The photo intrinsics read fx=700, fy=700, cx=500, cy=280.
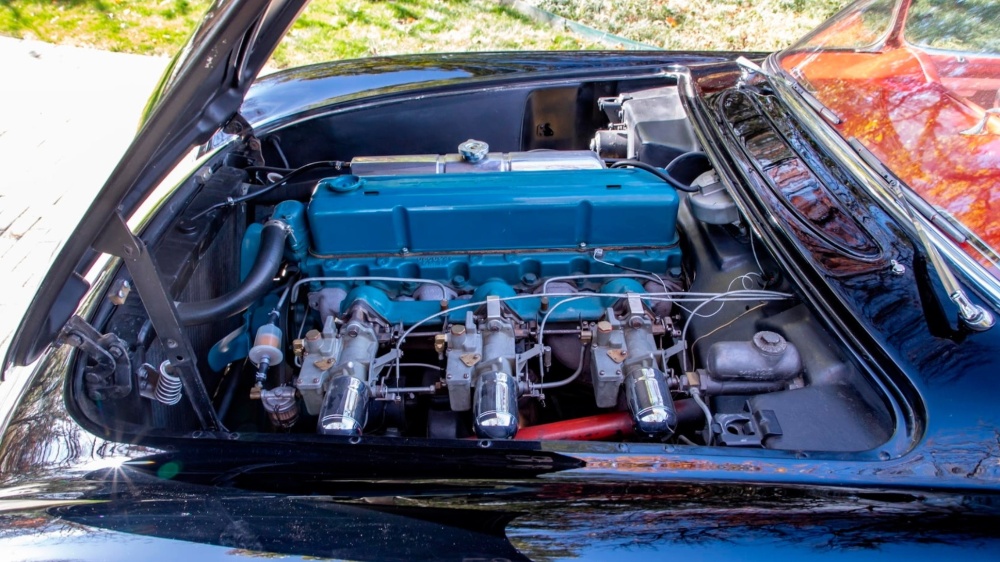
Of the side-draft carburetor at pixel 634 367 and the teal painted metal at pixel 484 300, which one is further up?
the teal painted metal at pixel 484 300

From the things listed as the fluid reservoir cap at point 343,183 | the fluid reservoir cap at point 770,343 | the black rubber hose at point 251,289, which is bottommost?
the fluid reservoir cap at point 770,343

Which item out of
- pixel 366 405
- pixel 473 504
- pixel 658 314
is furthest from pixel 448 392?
→ pixel 658 314

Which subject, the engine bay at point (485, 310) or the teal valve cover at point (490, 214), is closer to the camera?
the engine bay at point (485, 310)

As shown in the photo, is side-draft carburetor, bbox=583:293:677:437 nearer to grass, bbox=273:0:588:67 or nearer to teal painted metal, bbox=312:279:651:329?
teal painted metal, bbox=312:279:651:329

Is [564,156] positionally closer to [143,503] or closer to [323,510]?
[323,510]

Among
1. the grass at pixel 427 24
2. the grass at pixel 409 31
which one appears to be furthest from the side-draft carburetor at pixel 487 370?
the grass at pixel 427 24

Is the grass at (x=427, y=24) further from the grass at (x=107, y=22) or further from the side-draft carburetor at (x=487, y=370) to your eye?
the side-draft carburetor at (x=487, y=370)

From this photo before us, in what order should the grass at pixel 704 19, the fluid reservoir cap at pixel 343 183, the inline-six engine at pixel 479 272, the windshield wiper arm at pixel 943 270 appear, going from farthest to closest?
1. the grass at pixel 704 19
2. the fluid reservoir cap at pixel 343 183
3. the inline-six engine at pixel 479 272
4. the windshield wiper arm at pixel 943 270

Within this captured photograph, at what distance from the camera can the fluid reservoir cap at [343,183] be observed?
184 cm

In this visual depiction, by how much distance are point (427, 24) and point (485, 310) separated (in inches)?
168

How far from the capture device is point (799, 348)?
152 cm

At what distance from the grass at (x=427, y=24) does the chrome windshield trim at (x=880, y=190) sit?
10.9ft

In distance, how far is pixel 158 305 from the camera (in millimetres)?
1333

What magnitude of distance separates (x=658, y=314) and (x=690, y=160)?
20.4 inches
